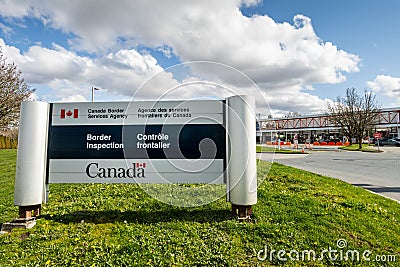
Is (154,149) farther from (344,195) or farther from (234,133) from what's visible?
(344,195)

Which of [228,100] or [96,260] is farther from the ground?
[228,100]

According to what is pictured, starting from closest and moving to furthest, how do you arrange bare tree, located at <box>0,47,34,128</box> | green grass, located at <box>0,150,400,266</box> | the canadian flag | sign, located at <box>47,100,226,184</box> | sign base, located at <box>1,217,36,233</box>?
green grass, located at <box>0,150,400,266</box>
sign base, located at <box>1,217,36,233</box>
sign, located at <box>47,100,226,184</box>
the canadian flag
bare tree, located at <box>0,47,34,128</box>

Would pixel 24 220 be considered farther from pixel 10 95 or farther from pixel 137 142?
pixel 10 95

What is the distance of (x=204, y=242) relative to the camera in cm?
390

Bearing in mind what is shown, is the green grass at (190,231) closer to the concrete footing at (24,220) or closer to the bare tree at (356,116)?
the concrete footing at (24,220)

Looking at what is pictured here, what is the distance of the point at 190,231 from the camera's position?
4.23 meters

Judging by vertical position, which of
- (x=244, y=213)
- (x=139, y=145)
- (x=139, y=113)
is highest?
(x=139, y=113)

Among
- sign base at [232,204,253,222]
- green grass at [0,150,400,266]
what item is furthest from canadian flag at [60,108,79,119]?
sign base at [232,204,253,222]

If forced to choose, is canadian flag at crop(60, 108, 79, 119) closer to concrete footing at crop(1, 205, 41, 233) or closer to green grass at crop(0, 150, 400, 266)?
concrete footing at crop(1, 205, 41, 233)

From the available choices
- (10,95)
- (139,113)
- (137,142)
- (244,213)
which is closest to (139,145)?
(137,142)

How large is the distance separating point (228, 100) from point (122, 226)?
2828 millimetres

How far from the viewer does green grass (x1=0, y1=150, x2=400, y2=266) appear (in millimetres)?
3527

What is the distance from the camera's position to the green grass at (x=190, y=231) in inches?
139

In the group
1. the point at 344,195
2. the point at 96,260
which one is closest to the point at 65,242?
the point at 96,260
